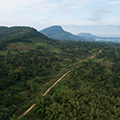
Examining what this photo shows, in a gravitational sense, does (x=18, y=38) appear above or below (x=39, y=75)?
above

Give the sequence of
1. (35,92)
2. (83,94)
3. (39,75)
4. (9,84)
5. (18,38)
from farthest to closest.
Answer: (18,38), (39,75), (9,84), (35,92), (83,94)

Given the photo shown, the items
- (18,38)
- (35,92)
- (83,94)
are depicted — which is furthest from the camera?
(18,38)

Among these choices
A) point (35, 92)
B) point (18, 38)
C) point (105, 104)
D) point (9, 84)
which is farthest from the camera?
point (18, 38)

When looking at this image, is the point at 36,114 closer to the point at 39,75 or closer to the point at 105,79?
the point at 39,75

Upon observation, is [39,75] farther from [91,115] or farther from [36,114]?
[91,115]

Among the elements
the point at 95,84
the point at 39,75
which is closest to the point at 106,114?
the point at 95,84

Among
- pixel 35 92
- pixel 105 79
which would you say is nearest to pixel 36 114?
pixel 35 92

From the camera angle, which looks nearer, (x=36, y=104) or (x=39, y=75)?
(x=36, y=104)

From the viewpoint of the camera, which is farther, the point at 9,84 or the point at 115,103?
the point at 9,84

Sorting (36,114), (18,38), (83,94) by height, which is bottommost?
(36,114)
